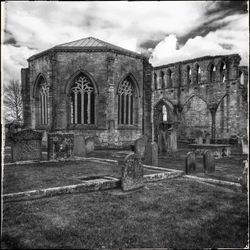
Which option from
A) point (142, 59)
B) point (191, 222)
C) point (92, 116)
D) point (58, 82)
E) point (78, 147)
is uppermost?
point (142, 59)

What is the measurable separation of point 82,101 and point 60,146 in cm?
693

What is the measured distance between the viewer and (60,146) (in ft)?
37.8

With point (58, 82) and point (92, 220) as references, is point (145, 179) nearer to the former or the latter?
point (92, 220)

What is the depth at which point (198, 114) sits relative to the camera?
2991 centimetres

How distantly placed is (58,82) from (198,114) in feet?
58.7

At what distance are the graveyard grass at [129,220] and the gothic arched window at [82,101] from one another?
12.1 metres

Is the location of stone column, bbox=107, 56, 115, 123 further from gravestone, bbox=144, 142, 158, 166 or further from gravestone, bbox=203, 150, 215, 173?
gravestone, bbox=203, 150, 215, 173

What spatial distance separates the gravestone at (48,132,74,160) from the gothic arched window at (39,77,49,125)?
324 inches

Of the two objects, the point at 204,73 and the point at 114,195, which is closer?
the point at 114,195

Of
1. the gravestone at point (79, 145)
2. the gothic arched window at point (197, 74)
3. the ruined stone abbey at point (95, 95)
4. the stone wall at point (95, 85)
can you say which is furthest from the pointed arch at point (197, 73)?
the gravestone at point (79, 145)

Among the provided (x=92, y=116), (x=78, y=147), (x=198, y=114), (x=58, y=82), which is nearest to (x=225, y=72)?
(x=198, y=114)

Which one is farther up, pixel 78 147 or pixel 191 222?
pixel 78 147

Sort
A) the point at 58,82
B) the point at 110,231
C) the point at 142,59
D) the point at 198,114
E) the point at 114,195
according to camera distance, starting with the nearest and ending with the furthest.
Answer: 1. the point at 110,231
2. the point at 114,195
3. the point at 58,82
4. the point at 142,59
5. the point at 198,114

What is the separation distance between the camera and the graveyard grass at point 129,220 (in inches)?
147
